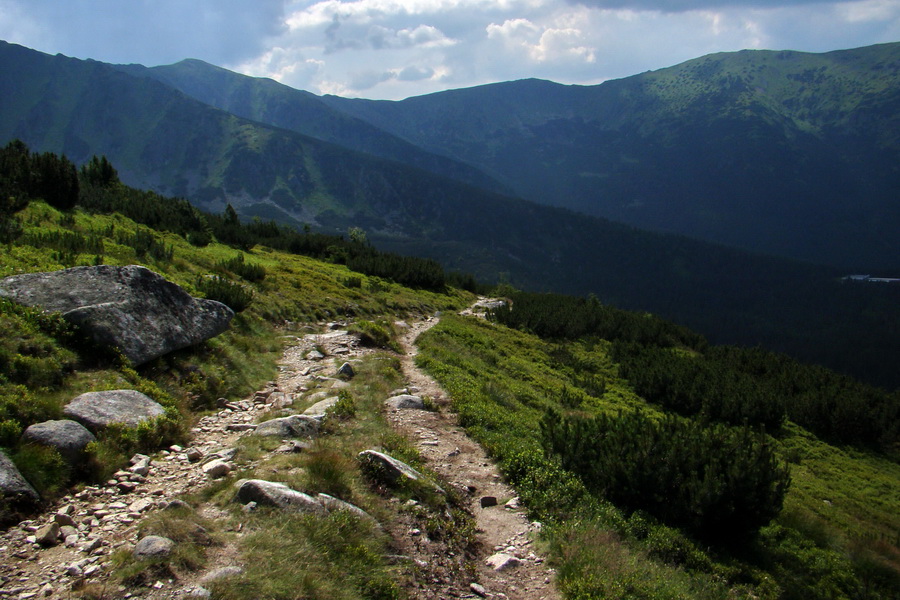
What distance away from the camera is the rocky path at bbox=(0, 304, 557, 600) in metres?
4.61

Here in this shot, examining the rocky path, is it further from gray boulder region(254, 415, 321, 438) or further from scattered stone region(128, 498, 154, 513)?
gray boulder region(254, 415, 321, 438)

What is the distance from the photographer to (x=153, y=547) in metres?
4.85

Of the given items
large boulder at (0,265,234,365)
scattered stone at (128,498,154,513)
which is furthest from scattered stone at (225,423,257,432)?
scattered stone at (128,498,154,513)

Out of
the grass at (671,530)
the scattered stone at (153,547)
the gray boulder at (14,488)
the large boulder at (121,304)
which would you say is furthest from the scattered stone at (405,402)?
the gray boulder at (14,488)

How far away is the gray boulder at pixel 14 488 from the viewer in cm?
525

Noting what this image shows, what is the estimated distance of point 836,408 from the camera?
22.1 metres

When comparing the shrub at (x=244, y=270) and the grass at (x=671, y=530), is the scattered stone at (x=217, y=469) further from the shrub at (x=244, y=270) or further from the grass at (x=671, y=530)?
the shrub at (x=244, y=270)

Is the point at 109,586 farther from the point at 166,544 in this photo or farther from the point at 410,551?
the point at 410,551

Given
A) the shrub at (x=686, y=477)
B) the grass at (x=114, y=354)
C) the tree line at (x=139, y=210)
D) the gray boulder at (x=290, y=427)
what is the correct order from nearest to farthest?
1. the grass at (x=114, y=354)
2. the shrub at (x=686, y=477)
3. the gray boulder at (x=290, y=427)
4. the tree line at (x=139, y=210)

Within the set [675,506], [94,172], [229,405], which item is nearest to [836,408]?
[675,506]

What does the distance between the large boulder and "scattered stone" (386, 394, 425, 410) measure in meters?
4.68

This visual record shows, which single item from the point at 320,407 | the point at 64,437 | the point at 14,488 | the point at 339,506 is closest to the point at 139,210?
the point at 320,407

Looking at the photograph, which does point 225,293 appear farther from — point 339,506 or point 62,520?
point 339,506

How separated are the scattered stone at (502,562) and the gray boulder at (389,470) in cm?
130
